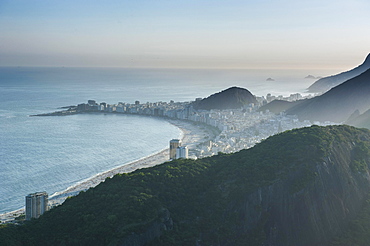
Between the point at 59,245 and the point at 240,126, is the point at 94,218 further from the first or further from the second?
the point at 240,126

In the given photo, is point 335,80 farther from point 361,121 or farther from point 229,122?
point 361,121

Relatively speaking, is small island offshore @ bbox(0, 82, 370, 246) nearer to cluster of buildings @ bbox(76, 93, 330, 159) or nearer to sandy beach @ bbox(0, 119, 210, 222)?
sandy beach @ bbox(0, 119, 210, 222)

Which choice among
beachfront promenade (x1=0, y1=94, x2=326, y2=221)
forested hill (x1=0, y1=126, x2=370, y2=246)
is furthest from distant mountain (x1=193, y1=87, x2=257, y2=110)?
forested hill (x1=0, y1=126, x2=370, y2=246)

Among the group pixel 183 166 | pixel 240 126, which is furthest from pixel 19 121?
pixel 183 166

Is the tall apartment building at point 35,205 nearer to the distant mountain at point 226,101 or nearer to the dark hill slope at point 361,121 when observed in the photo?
the dark hill slope at point 361,121

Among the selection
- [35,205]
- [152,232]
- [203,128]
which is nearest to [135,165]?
[35,205]

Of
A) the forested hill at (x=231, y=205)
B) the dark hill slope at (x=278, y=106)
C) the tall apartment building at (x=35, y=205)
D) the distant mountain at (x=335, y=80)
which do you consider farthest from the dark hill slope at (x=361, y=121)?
the distant mountain at (x=335, y=80)

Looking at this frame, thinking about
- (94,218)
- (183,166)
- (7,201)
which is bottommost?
A: (7,201)
